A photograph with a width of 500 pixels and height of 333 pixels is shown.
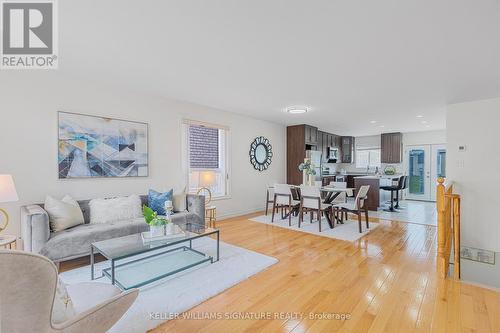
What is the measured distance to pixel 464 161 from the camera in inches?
174

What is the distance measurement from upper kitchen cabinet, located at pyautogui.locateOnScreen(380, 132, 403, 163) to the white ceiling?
443cm

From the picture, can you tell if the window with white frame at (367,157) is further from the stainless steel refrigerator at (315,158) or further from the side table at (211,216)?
the side table at (211,216)

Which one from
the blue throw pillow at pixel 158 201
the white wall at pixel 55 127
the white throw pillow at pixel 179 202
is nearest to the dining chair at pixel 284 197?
the white wall at pixel 55 127

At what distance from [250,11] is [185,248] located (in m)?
2.79

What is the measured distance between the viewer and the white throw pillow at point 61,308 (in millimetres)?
1068

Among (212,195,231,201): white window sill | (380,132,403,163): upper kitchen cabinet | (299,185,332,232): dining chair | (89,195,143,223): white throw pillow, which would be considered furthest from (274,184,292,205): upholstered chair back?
(380,132,403,163): upper kitchen cabinet

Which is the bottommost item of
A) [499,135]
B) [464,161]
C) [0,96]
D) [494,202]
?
[494,202]

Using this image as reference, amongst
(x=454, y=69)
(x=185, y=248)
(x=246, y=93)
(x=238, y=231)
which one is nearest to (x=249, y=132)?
(x=246, y=93)

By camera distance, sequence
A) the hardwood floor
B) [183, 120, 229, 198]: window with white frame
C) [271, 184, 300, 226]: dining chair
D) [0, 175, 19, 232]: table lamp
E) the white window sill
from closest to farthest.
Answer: the hardwood floor < [0, 175, 19, 232]: table lamp < [183, 120, 229, 198]: window with white frame < [271, 184, 300, 226]: dining chair < the white window sill

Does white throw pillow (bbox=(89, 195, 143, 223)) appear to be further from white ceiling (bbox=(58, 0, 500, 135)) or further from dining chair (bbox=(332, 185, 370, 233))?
dining chair (bbox=(332, 185, 370, 233))

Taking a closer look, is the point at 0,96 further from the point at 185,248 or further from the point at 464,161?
the point at 464,161

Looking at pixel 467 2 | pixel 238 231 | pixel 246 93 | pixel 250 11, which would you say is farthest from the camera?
pixel 238 231

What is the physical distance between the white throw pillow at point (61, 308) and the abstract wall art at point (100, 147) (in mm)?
2675

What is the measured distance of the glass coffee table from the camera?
88.3 inches
